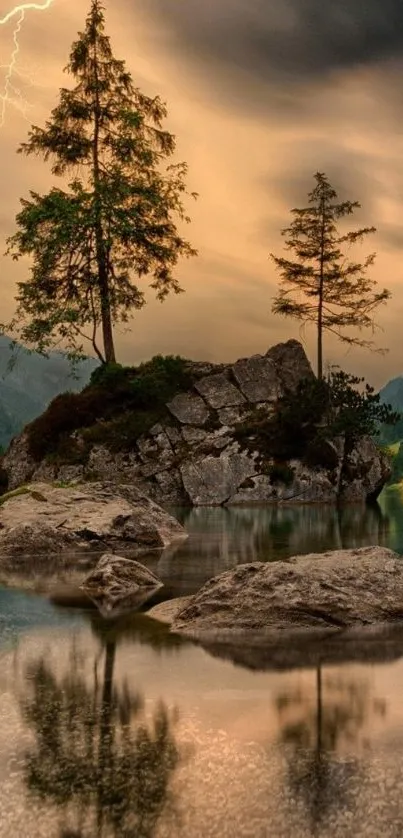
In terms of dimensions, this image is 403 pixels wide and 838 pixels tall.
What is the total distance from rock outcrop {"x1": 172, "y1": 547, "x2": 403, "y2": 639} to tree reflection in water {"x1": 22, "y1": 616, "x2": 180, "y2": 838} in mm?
2637

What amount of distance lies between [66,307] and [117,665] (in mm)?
39621

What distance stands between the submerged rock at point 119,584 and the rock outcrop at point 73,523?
427cm

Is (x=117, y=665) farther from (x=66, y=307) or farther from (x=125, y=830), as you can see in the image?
(x=66, y=307)

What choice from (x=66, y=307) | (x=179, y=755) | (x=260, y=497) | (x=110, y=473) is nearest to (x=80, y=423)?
(x=110, y=473)

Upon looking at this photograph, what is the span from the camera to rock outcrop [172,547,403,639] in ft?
31.4

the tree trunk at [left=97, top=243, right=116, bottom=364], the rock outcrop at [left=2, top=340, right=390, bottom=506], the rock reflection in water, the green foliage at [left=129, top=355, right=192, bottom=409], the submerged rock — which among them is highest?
the tree trunk at [left=97, top=243, right=116, bottom=364]

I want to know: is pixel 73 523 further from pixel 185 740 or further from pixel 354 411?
pixel 354 411

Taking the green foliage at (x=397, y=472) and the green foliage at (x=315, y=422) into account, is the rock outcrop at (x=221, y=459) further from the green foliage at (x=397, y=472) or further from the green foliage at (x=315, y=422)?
the green foliage at (x=397, y=472)

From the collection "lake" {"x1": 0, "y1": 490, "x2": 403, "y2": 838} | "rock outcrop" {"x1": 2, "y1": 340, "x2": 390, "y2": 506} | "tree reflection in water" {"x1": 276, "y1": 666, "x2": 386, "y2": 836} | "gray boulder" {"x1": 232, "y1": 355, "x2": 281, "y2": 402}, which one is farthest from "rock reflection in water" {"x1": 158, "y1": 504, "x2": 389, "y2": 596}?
"gray boulder" {"x1": 232, "y1": 355, "x2": 281, "y2": 402}

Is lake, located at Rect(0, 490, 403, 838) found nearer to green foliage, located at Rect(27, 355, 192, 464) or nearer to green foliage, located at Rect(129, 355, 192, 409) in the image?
green foliage, located at Rect(27, 355, 192, 464)

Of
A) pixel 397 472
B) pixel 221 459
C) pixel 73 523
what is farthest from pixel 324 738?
pixel 397 472

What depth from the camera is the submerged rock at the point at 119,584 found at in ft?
37.7

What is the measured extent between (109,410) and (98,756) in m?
37.9

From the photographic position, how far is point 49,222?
44.7 m
